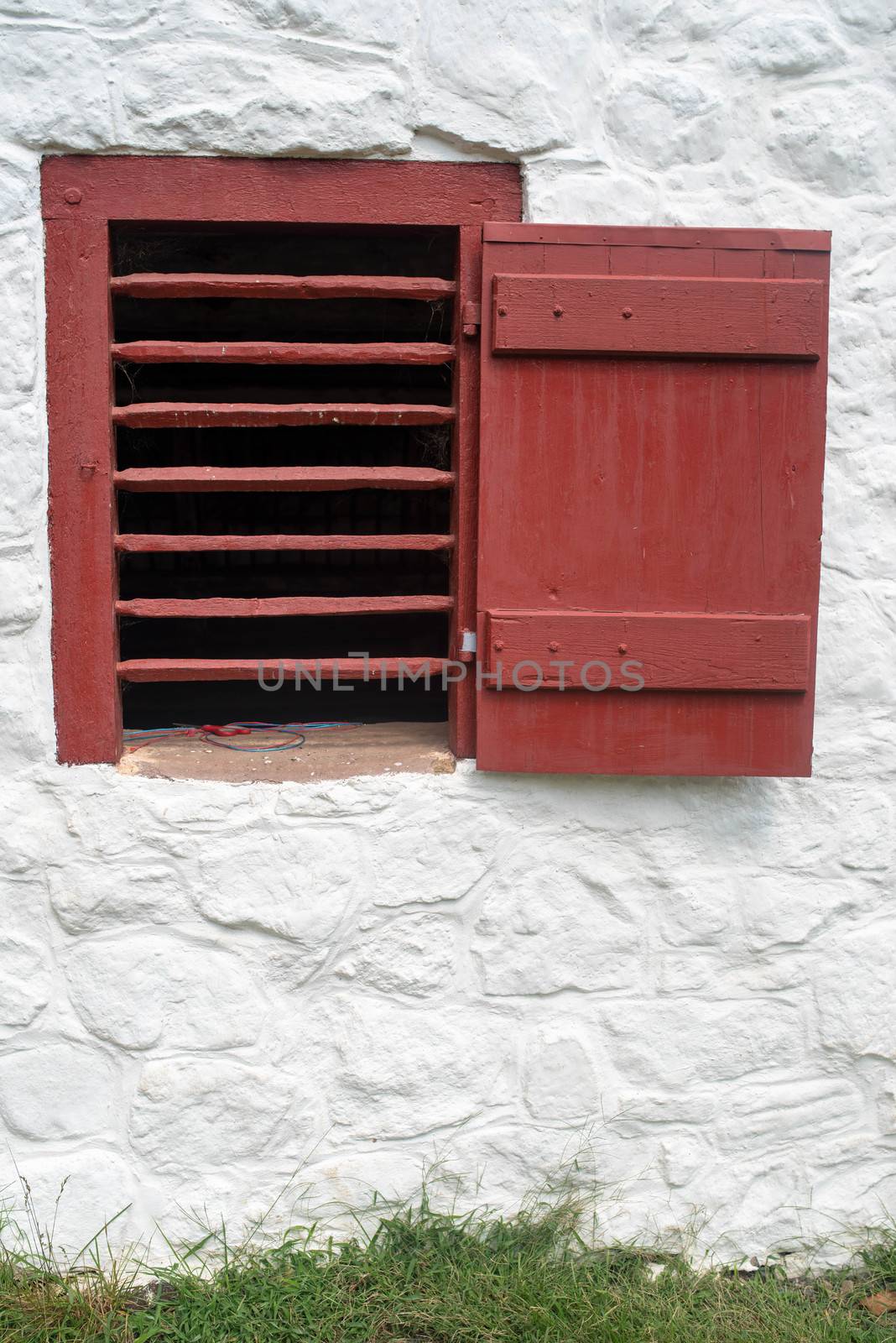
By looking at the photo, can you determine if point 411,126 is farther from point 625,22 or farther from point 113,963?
point 113,963

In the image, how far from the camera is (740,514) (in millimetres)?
2137

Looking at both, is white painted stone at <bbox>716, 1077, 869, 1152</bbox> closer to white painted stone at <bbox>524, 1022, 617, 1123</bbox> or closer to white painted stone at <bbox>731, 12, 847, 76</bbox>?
white painted stone at <bbox>524, 1022, 617, 1123</bbox>

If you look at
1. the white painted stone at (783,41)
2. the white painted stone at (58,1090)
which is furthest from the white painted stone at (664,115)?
the white painted stone at (58,1090)

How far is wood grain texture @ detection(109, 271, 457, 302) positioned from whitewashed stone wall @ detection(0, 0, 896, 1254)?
224 millimetres

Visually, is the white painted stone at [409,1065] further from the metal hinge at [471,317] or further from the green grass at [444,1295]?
the metal hinge at [471,317]

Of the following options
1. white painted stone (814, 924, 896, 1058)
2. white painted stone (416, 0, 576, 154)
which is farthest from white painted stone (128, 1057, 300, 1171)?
white painted stone (416, 0, 576, 154)

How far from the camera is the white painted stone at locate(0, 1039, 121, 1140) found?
2203 millimetres

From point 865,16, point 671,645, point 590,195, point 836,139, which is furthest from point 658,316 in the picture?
point 865,16

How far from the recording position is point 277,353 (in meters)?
2.21

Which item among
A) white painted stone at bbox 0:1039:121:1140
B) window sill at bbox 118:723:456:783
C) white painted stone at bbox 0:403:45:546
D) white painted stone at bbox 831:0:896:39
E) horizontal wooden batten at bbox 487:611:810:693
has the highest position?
white painted stone at bbox 831:0:896:39

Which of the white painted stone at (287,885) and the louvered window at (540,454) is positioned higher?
the louvered window at (540,454)

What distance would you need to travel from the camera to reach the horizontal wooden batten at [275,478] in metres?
2.22

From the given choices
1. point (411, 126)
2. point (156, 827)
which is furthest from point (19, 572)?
point (411, 126)

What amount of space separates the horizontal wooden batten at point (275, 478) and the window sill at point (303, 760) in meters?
0.61
